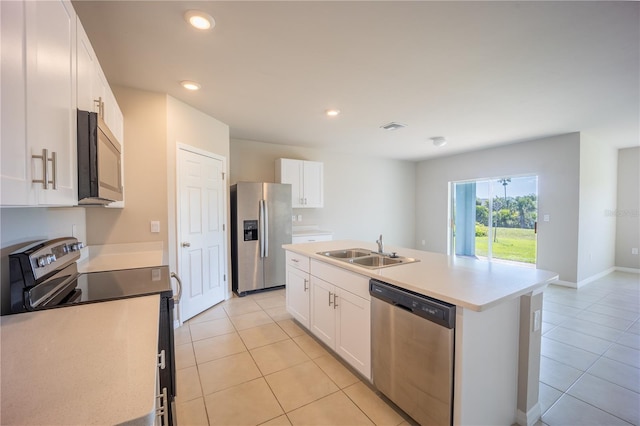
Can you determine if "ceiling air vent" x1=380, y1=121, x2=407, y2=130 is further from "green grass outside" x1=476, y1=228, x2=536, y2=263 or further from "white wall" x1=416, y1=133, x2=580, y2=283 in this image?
"green grass outside" x1=476, y1=228, x2=536, y2=263

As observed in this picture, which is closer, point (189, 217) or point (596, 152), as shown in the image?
point (189, 217)

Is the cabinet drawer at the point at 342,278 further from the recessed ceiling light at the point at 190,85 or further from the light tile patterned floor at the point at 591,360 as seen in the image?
the recessed ceiling light at the point at 190,85

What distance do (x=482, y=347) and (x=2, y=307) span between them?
91.6 inches

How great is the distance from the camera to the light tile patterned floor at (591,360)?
70.2 inches

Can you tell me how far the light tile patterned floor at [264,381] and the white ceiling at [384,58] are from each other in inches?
98.9

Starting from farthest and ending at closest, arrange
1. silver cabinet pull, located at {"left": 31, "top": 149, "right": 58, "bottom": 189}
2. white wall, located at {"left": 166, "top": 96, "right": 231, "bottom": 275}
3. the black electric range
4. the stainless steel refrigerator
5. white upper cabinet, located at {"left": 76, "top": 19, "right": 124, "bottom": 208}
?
the stainless steel refrigerator → white wall, located at {"left": 166, "top": 96, "right": 231, "bottom": 275} → white upper cabinet, located at {"left": 76, "top": 19, "right": 124, "bottom": 208} → the black electric range → silver cabinet pull, located at {"left": 31, "top": 149, "right": 58, "bottom": 189}

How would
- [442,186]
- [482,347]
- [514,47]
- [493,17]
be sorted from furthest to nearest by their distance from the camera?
[442,186]
[514,47]
[493,17]
[482,347]

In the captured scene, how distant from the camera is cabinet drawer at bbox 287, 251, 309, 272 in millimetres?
2715

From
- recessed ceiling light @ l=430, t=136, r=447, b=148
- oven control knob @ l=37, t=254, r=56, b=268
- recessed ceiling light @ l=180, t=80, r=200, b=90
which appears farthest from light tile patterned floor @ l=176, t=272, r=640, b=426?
recessed ceiling light @ l=430, t=136, r=447, b=148

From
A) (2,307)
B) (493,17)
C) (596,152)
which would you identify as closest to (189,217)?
(2,307)

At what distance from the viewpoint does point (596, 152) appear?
4.66m

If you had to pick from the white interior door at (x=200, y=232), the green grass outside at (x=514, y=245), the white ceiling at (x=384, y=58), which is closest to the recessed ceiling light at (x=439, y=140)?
the white ceiling at (x=384, y=58)

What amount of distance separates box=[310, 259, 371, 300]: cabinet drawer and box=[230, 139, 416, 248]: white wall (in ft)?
9.24

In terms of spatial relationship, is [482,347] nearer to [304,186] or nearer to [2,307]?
[2,307]
